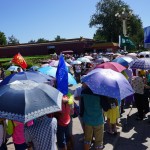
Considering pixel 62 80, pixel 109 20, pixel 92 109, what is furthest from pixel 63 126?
pixel 109 20

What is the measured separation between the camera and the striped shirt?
4.20 metres

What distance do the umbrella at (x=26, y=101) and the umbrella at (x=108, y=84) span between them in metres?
1.17

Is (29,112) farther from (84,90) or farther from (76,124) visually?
(76,124)

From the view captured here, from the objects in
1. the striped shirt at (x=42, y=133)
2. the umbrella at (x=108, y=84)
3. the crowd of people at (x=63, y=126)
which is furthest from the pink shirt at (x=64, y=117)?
the striped shirt at (x=42, y=133)

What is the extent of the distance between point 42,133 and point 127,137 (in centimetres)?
348

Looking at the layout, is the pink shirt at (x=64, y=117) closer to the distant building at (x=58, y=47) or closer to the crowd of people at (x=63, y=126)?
the crowd of people at (x=63, y=126)

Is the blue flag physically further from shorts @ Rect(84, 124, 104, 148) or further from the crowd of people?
shorts @ Rect(84, 124, 104, 148)

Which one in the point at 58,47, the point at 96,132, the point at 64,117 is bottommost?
the point at 58,47

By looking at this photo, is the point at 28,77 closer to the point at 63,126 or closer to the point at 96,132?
the point at 63,126

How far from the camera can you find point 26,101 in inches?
143

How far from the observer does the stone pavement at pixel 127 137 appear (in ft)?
21.5

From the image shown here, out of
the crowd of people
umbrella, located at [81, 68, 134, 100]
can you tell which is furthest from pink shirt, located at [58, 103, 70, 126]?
umbrella, located at [81, 68, 134, 100]

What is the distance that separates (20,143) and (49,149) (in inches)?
30.7

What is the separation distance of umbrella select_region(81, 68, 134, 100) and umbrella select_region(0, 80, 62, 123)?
46.2 inches
